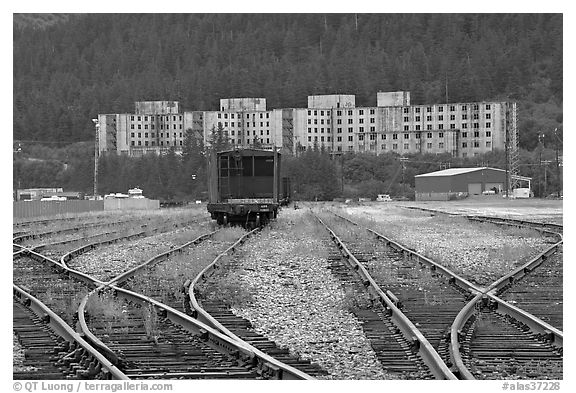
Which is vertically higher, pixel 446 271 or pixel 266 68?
pixel 266 68

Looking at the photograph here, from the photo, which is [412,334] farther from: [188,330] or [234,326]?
[188,330]

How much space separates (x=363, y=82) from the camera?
61812mm

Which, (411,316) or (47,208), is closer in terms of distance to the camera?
(411,316)

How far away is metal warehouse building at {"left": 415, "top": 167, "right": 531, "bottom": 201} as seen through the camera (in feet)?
284

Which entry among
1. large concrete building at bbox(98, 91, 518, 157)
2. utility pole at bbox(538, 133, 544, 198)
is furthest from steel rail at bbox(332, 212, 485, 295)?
utility pole at bbox(538, 133, 544, 198)

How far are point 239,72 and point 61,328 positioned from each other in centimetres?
4402

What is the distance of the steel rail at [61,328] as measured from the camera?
24.0ft

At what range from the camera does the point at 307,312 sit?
1109 cm

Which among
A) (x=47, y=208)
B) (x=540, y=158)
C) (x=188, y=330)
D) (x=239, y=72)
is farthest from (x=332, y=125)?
(x=188, y=330)

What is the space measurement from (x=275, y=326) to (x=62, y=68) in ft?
172

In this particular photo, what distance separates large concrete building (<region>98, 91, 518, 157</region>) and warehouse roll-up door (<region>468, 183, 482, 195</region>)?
4.84 meters

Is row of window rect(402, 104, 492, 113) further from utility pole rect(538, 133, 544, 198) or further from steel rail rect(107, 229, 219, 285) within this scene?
steel rail rect(107, 229, 219, 285)

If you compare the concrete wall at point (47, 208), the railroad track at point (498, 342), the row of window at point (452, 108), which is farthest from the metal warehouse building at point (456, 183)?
the railroad track at point (498, 342)
